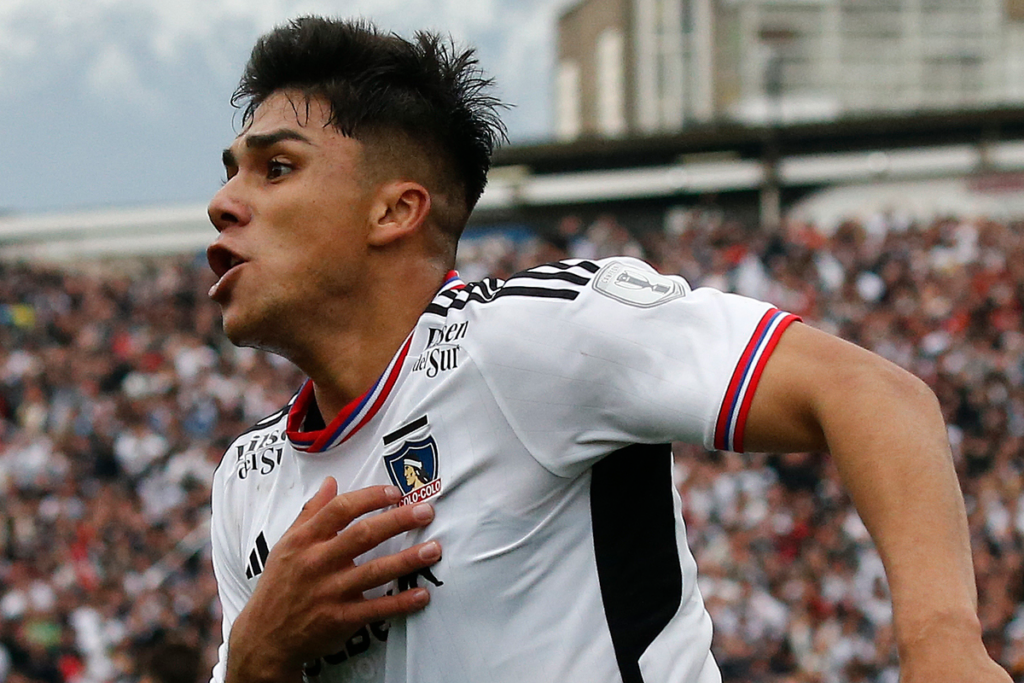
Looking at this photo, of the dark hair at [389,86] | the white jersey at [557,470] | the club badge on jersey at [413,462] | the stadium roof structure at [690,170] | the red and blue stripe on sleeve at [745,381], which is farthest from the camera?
the stadium roof structure at [690,170]

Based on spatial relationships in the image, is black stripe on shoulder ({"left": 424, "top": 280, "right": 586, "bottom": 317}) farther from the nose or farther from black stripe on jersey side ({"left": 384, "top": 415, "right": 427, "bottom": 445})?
the nose

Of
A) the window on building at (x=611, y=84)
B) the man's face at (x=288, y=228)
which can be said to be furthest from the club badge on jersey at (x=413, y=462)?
the window on building at (x=611, y=84)

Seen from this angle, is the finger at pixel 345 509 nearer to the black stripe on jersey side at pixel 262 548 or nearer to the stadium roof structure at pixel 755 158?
the black stripe on jersey side at pixel 262 548

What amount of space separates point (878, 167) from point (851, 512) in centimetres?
1338

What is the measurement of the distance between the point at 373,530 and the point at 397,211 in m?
0.71

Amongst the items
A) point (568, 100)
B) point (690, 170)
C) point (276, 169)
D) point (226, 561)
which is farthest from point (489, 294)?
point (568, 100)

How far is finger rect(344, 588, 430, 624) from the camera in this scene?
2264mm

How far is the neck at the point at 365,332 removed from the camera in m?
2.58

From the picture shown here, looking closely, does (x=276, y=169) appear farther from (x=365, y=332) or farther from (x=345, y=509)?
(x=345, y=509)

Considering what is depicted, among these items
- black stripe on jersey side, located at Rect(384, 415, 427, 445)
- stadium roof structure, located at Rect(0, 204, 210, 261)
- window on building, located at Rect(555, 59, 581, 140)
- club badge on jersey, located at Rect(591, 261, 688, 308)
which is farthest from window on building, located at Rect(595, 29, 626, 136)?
club badge on jersey, located at Rect(591, 261, 688, 308)

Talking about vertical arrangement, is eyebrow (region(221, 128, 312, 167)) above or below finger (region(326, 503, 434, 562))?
above

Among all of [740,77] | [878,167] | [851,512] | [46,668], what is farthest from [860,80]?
[46,668]

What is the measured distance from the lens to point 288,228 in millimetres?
2498

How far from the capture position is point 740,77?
42.0 meters
